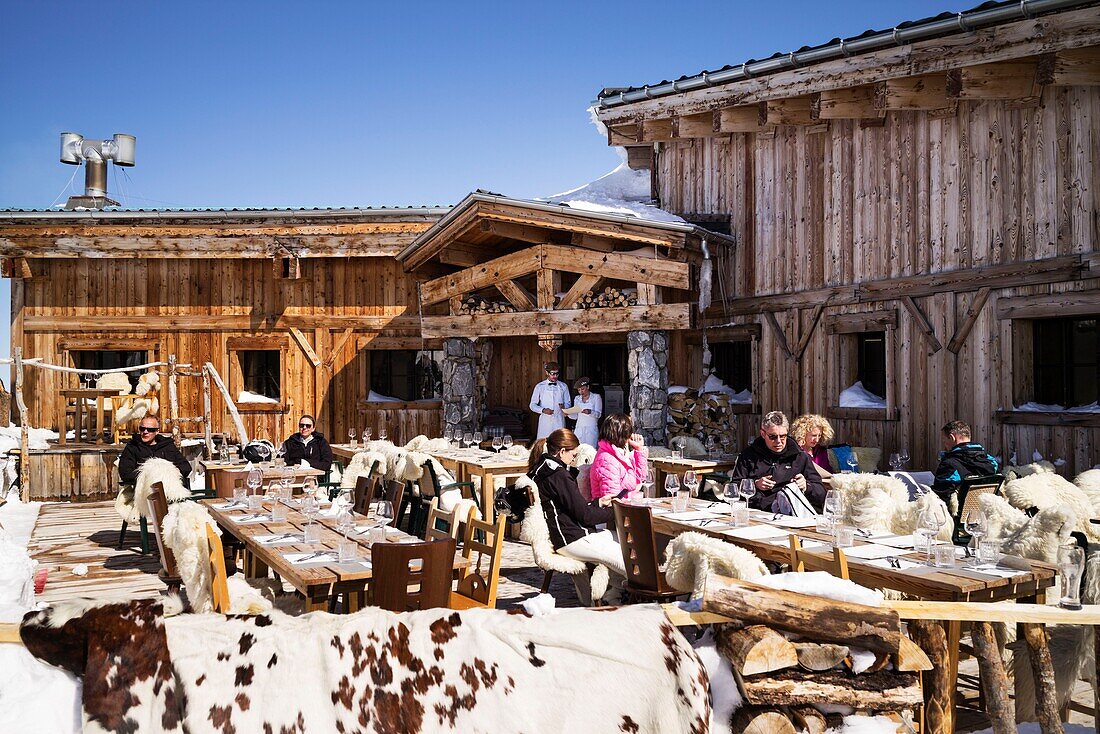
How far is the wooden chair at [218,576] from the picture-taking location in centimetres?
450

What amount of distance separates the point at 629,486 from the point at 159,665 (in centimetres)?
465

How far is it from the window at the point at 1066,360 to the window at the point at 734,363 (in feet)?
13.2

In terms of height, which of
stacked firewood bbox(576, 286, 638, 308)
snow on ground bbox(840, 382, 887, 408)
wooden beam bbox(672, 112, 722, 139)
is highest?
wooden beam bbox(672, 112, 722, 139)

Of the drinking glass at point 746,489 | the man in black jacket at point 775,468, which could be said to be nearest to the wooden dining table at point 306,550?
the drinking glass at point 746,489

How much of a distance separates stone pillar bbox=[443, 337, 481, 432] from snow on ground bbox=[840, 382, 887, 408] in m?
6.03

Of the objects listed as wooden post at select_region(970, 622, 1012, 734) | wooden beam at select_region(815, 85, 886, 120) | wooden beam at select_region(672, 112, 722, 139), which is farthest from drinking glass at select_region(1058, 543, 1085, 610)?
wooden beam at select_region(672, 112, 722, 139)

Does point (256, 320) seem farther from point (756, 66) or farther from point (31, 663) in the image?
point (31, 663)

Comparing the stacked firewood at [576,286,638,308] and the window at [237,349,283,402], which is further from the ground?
the stacked firewood at [576,286,638,308]

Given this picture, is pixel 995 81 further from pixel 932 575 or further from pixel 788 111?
pixel 932 575

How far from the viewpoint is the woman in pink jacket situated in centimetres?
643

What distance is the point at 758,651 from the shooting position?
2.55 m

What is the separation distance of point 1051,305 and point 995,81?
2.32m

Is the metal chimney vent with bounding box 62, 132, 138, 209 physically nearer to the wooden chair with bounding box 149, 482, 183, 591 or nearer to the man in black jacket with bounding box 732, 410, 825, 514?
the wooden chair with bounding box 149, 482, 183, 591

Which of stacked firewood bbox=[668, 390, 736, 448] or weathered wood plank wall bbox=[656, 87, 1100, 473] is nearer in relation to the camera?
weathered wood plank wall bbox=[656, 87, 1100, 473]
